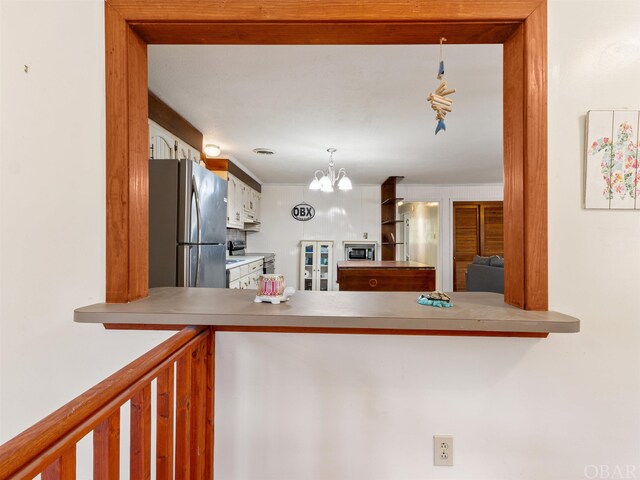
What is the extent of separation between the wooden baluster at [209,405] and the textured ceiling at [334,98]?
62.7 inches

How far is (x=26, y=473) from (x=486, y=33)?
1664 mm

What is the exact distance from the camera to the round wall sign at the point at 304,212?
5.89 metres

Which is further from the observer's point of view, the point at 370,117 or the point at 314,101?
the point at 370,117

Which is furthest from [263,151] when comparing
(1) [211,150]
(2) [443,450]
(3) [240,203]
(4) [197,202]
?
(2) [443,450]

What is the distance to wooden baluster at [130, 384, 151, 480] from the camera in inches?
30.2

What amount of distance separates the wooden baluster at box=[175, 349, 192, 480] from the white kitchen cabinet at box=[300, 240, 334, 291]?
4.69 meters

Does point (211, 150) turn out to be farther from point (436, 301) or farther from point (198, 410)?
point (436, 301)

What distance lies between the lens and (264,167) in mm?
4617

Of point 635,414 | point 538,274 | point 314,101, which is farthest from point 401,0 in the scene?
point 635,414

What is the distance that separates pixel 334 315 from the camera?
1007 millimetres

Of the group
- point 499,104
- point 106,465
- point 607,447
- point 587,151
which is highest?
point 499,104

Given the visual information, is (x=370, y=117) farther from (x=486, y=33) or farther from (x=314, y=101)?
(x=486, y=33)

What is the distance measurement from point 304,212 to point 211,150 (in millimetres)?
2598

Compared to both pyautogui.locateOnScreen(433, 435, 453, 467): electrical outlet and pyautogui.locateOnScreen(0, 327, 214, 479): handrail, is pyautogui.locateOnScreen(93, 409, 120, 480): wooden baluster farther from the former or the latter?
pyautogui.locateOnScreen(433, 435, 453, 467): electrical outlet
